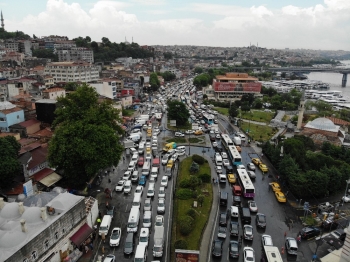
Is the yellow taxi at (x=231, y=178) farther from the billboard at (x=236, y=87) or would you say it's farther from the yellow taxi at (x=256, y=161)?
the billboard at (x=236, y=87)

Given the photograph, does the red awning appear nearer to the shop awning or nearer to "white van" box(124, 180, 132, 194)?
"white van" box(124, 180, 132, 194)

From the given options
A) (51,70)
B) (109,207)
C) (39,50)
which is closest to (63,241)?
(109,207)

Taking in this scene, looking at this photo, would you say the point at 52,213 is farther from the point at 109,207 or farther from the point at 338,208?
the point at 338,208

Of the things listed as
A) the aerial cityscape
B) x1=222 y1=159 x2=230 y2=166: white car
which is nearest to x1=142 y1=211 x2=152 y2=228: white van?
the aerial cityscape

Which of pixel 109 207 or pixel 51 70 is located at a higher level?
pixel 51 70

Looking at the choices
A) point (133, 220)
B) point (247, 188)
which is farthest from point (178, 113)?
point (133, 220)

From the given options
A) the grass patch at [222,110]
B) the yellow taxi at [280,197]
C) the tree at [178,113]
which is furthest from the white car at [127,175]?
the grass patch at [222,110]

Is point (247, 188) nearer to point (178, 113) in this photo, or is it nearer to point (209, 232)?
point (209, 232)
